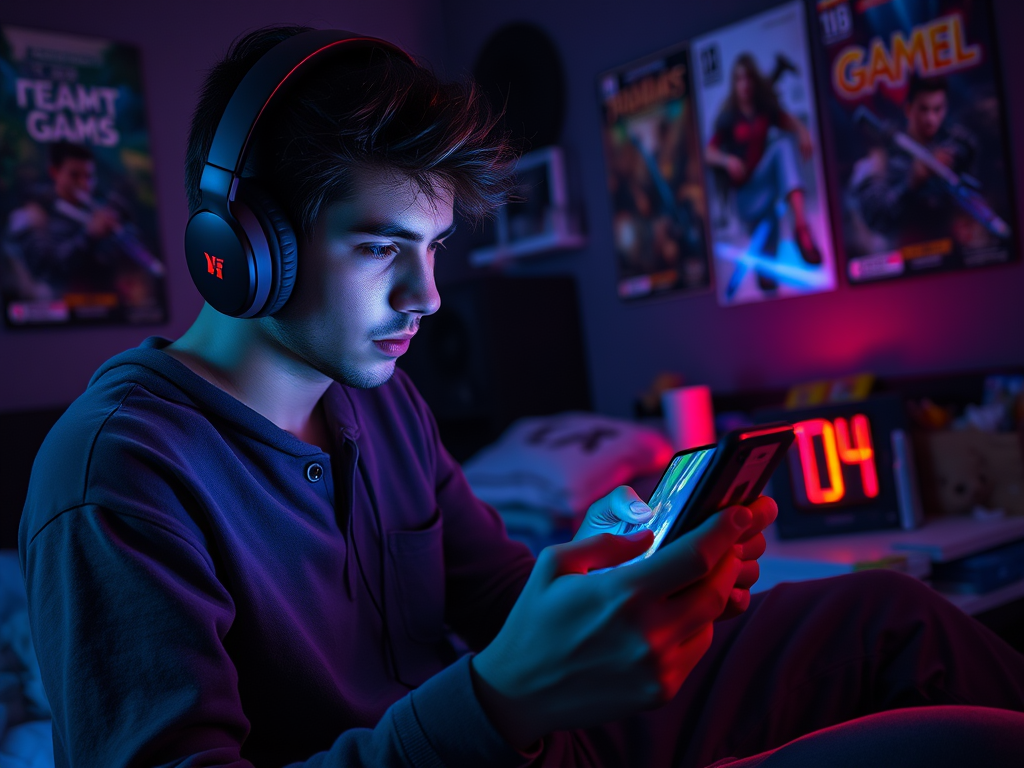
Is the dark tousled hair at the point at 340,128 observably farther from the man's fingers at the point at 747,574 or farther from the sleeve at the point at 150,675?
the man's fingers at the point at 747,574

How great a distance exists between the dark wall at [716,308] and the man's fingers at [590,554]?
1506mm

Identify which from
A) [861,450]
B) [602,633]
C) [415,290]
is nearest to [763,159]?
[861,450]

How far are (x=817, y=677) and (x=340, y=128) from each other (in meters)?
0.72

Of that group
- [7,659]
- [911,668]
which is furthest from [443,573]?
[7,659]

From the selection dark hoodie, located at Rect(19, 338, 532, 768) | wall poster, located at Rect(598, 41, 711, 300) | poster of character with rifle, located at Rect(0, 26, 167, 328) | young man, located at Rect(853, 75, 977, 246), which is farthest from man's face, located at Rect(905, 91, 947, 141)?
poster of character with rifle, located at Rect(0, 26, 167, 328)

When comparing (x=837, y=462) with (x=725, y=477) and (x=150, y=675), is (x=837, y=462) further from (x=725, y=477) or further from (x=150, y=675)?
(x=150, y=675)

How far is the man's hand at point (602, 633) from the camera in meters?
0.52

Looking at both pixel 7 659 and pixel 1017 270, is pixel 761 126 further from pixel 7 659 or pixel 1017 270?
pixel 7 659

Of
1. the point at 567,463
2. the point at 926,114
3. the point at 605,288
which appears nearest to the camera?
the point at 926,114

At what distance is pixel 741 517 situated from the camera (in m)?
0.55

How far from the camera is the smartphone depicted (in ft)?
1.85

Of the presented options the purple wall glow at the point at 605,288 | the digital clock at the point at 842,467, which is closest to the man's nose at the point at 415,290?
the purple wall glow at the point at 605,288

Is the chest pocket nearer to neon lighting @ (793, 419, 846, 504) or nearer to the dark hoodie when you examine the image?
the dark hoodie

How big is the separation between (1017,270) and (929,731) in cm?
146
